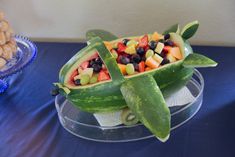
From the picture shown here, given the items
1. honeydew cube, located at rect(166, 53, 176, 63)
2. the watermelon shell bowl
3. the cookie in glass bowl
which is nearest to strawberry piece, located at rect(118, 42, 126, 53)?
the watermelon shell bowl

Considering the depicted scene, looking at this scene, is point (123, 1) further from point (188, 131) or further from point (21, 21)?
point (188, 131)

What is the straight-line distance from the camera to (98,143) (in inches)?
30.9

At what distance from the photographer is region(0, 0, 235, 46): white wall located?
43.4 inches

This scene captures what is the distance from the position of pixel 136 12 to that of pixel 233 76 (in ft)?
1.24

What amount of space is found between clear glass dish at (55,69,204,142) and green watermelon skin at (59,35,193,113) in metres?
0.04

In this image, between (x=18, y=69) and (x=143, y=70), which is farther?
(x=18, y=69)

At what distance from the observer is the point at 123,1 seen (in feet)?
3.78

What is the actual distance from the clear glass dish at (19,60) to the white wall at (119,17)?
0.19 meters

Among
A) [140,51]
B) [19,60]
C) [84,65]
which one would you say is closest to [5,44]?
[19,60]

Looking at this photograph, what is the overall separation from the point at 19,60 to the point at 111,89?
0.35 metres

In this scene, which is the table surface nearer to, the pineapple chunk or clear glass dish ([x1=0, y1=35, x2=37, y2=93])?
clear glass dish ([x1=0, y1=35, x2=37, y2=93])

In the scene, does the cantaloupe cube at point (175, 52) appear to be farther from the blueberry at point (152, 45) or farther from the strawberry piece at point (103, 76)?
the strawberry piece at point (103, 76)

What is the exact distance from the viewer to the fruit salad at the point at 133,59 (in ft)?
2.57

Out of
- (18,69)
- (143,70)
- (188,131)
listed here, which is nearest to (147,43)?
(143,70)
